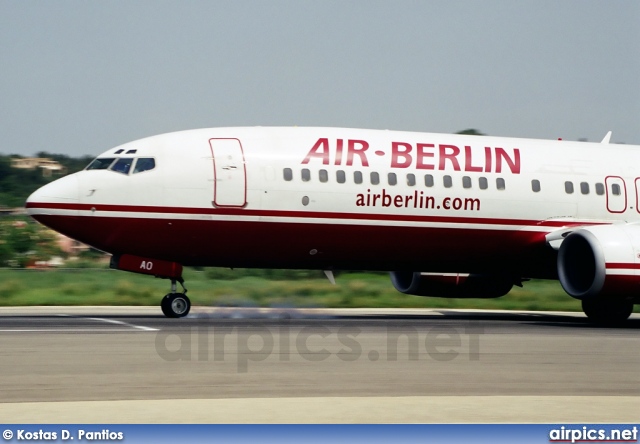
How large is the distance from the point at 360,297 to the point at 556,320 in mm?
6273

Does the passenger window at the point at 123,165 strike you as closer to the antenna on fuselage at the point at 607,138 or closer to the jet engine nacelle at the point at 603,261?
the jet engine nacelle at the point at 603,261

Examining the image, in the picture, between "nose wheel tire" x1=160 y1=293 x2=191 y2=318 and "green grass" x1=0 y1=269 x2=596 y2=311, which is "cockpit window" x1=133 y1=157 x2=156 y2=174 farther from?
"green grass" x1=0 y1=269 x2=596 y2=311

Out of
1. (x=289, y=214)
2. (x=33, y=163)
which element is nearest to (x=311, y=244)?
(x=289, y=214)

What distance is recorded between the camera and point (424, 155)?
23.5 m

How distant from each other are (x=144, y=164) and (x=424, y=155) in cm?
615

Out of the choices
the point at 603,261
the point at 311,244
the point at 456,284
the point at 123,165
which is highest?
the point at 123,165

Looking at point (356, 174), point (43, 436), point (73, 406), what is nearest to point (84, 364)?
point (73, 406)

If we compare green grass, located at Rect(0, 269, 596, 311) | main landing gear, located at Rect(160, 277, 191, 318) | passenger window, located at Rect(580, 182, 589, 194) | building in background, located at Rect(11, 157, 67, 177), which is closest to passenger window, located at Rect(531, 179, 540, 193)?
passenger window, located at Rect(580, 182, 589, 194)

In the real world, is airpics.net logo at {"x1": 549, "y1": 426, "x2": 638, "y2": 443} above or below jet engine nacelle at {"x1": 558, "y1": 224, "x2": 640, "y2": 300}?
below

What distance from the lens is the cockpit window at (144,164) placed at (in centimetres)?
2167

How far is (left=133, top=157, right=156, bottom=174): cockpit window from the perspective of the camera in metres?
21.7

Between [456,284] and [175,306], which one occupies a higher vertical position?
[456,284]

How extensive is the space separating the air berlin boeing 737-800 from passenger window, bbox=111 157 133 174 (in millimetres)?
32

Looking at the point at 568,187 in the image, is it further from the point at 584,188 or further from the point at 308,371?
the point at 308,371
